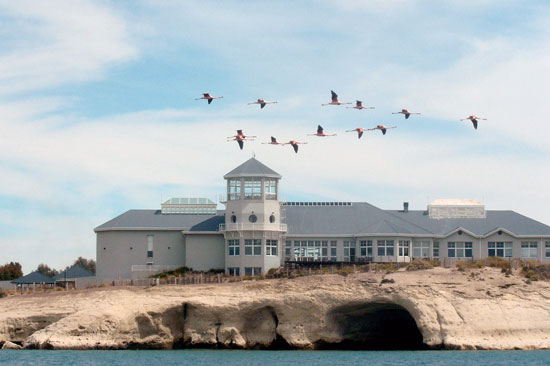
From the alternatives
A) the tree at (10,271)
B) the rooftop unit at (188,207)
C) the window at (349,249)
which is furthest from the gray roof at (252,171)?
the tree at (10,271)

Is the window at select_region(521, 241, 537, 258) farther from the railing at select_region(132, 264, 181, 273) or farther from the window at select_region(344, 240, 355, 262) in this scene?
the railing at select_region(132, 264, 181, 273)

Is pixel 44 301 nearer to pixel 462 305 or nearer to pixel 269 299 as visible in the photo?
pixel 269 299

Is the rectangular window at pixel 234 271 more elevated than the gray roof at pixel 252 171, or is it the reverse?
the gray roof at pixel 252 171

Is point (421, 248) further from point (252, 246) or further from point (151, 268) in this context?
point (151, 268)

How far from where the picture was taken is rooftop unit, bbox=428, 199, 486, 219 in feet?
280

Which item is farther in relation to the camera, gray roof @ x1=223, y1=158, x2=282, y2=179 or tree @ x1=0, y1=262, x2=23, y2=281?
tree @ x1=0, y1=262, x2=23, y2=281

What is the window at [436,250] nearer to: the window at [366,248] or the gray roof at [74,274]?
the window at [366,248]

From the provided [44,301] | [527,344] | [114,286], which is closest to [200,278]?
[114,286]

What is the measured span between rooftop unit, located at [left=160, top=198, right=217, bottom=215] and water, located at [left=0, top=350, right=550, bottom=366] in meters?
20.6

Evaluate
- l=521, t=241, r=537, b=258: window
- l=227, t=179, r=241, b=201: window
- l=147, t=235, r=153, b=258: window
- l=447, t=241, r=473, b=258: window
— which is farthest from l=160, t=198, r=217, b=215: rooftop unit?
l=521, t=241, r=537, b=258: window

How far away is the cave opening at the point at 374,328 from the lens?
6688 cm

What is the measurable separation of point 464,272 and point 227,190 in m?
19.9

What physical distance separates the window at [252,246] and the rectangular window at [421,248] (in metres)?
11.7

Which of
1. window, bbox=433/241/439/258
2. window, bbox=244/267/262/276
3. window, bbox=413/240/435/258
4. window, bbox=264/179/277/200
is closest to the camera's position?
window, bbox=244/267/262/276
